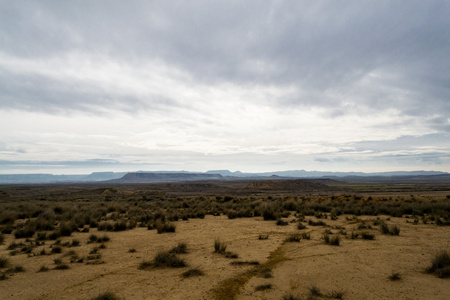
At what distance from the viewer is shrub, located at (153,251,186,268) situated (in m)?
8.93

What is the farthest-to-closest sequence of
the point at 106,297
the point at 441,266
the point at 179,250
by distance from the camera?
the point at 179,250
the point at 441,266
the point at 106,297

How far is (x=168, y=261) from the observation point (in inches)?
355

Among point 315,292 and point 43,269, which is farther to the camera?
point 43,269

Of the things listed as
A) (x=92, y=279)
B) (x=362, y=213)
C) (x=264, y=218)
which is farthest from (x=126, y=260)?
(x=362, y=213)

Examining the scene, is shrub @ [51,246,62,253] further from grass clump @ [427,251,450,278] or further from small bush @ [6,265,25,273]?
grass clump @ [427,251,450,278]

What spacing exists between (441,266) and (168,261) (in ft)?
28.4

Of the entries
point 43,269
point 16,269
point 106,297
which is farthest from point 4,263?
point 106,297

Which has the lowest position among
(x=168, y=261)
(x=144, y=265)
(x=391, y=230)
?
(x=144, y=265)

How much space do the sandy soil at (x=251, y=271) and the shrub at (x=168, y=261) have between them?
0.35m

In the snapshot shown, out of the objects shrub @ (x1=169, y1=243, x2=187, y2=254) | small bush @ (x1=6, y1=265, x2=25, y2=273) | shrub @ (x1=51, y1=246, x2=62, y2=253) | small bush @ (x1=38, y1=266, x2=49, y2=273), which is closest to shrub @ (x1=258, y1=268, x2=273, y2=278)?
shrub @ (x1=169, y1=243, x2=187, y2=254)

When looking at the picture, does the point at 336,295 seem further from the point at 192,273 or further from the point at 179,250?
the point at 179,250

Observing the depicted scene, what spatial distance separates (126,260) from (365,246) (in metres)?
9.70

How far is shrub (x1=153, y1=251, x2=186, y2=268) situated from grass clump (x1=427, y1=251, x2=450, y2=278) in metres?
7.76

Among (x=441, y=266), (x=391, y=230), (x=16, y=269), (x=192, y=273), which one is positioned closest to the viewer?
(x=441, y=266)
